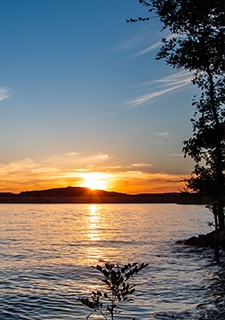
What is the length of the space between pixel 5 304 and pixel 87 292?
4817mm

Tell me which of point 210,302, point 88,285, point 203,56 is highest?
point 203,56

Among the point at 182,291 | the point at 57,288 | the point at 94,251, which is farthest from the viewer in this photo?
the point at 94,251

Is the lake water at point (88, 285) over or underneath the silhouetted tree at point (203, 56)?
underneath

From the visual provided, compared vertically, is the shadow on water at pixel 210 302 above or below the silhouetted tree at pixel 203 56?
below

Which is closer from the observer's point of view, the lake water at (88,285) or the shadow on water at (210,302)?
the shadow on water at (210,302)

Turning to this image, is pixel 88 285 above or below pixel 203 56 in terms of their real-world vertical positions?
below

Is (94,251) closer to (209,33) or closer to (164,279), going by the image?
(164,279)

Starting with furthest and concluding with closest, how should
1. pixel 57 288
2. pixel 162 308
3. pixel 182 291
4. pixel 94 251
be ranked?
pixel 94 251
pixel 57 288
pixel 182 291
pixel 162 308

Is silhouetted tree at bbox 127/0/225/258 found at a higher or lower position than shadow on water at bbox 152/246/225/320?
higher

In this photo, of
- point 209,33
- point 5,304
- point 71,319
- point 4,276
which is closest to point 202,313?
point 71,319

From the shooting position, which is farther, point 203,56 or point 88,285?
point 88,285

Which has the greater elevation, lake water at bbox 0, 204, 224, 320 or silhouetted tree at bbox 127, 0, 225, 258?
silhouetted tree at bbox 127, 0, 225, 258

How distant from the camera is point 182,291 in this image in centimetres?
2175

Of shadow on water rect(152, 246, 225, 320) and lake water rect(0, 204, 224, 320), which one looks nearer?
shadow on water rect(152, 246, 225, 320)
